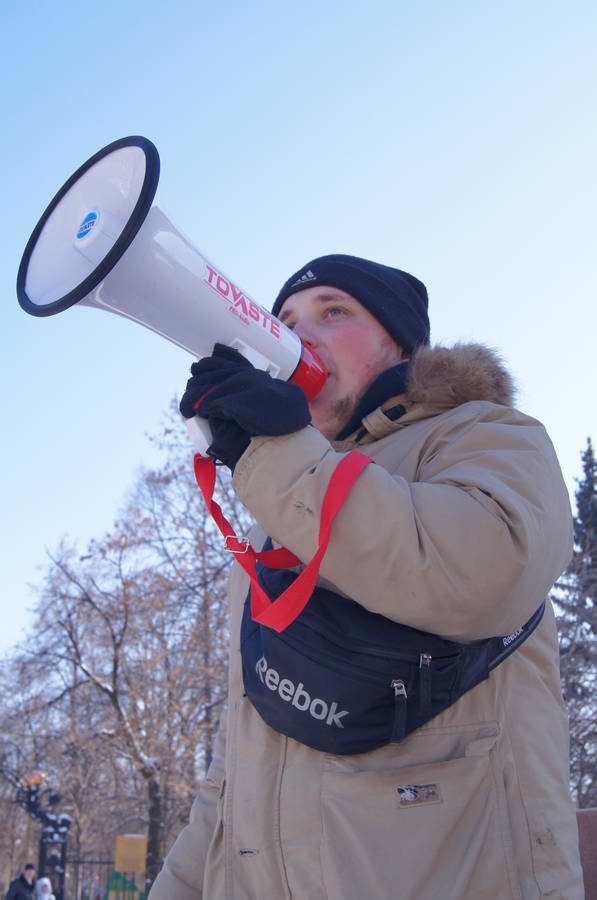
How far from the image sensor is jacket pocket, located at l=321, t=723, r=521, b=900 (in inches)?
53.7

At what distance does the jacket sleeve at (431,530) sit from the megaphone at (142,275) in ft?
0.95

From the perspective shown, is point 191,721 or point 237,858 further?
point 191,721

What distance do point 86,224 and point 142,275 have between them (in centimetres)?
21

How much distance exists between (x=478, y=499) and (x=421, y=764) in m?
0.50

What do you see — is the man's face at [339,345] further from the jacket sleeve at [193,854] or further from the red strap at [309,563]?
the jacket sleeve at [193,854]

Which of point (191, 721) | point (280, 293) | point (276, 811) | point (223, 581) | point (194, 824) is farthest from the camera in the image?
point (191, 721)

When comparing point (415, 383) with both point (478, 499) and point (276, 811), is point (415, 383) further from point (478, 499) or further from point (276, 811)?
point (276, 811)

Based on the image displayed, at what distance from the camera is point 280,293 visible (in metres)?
2.60

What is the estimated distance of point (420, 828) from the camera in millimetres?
1397

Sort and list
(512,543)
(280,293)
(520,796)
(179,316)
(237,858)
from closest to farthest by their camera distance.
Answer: (512,543)
(520,796)
(237,858)
(179,316)
(280,293)

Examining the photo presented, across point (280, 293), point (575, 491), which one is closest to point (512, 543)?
point (280, 293)

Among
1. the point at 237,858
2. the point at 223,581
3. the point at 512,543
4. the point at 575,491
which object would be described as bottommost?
the point at 237,858

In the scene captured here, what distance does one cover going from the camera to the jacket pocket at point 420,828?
137 cm

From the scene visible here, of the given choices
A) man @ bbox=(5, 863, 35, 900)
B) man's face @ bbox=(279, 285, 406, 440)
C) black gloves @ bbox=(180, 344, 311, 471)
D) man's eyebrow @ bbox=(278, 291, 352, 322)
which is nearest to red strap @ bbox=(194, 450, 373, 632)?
black gloves @ bbox=(180, 344, 311, 471)
